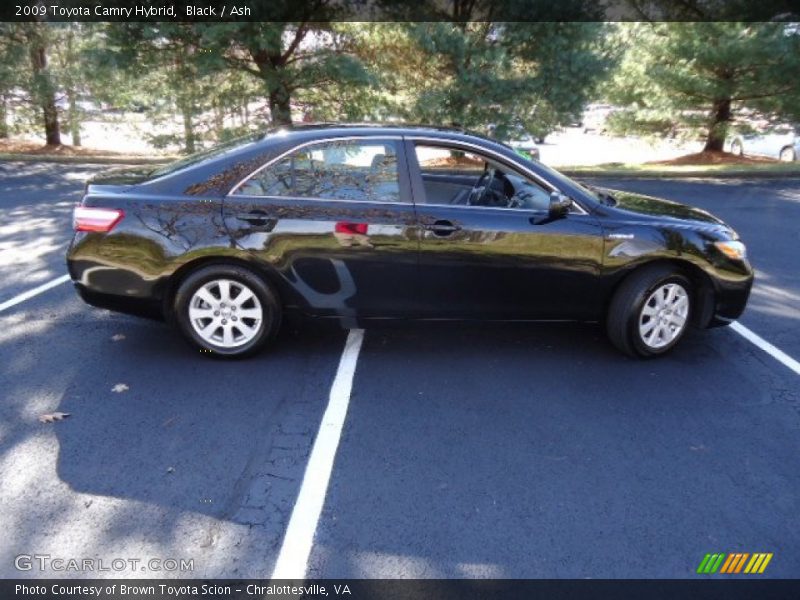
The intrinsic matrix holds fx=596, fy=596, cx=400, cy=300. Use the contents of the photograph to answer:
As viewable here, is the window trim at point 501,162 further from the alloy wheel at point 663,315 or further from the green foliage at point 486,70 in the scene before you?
the green foliage at point 486,70

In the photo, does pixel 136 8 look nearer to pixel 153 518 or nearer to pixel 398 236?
pixel 398 236

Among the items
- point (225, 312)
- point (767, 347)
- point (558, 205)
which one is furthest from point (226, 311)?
point (767, 347)

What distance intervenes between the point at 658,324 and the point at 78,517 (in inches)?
144

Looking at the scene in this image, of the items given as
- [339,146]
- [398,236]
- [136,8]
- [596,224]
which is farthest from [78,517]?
[136,8]

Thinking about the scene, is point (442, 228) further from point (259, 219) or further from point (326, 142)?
point (259, 219)

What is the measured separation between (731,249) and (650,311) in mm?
736

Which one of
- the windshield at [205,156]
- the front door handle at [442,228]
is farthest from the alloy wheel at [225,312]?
the front door handle at [442,228]

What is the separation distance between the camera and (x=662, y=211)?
436 centimetres

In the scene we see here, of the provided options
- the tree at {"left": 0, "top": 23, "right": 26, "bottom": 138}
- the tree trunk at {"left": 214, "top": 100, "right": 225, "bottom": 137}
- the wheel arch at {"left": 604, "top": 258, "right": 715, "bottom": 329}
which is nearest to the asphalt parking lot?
the wheel arch at {"left": 604, "top": 258, "right": 715, "bottom": 329}

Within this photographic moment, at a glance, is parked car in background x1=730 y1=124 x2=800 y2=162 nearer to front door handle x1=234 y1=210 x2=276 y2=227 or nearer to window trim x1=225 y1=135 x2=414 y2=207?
window trim x1=225 y1=135 x2=414 y2=207

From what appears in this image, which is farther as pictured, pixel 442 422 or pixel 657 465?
pixel 442 422

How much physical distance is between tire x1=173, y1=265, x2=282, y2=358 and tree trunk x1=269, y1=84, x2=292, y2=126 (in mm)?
Result: 9764

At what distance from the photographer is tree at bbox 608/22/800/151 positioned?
14281 mm

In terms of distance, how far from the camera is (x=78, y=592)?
222 cm
